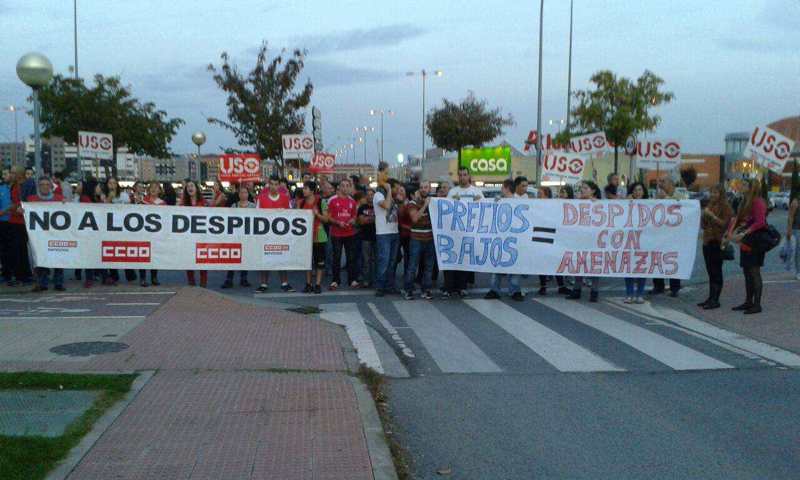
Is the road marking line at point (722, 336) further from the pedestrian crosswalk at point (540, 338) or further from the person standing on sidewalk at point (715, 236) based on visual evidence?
the person standing on sidewalk at point (715, 236)

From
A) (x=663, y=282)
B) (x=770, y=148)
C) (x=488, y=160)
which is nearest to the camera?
(x=663, y=282)

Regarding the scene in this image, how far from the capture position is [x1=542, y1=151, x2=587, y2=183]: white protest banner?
2106 centimetres

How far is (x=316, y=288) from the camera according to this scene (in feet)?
44.1

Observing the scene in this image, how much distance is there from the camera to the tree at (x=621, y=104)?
33.6m

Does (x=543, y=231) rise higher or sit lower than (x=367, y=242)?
higher

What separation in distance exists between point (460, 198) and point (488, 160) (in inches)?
1707

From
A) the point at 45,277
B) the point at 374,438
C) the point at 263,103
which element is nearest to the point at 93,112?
the point at 263,103

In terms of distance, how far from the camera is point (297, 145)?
2386 cm

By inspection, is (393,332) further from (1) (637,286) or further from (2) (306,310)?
(1) (637,286)

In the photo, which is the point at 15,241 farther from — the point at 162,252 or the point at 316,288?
the point at 316,288

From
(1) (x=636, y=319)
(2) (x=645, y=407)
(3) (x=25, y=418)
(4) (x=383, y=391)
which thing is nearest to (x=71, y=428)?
(3) (x=25, y=418)

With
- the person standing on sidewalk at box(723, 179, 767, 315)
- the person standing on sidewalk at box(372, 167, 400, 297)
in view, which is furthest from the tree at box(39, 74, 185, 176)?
the person standing on sidewalk at box(723, 179, 767, 315)

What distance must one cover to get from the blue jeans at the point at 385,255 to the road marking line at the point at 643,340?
2.59 meters

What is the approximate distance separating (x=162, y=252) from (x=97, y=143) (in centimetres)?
1208
